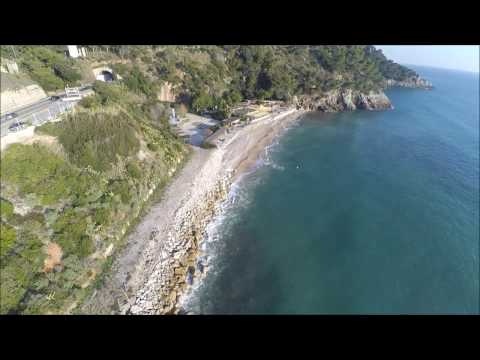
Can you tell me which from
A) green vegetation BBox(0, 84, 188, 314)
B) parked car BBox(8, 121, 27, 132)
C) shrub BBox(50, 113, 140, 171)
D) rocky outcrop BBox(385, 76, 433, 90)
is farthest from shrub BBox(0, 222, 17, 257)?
rocky outcrop BBox(385, 76, 433, 90)

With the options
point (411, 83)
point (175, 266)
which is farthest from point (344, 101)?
point (411, 83)

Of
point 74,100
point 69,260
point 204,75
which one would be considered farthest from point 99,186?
point 204,75

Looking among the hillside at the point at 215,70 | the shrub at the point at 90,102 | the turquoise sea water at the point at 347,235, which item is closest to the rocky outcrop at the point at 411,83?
the hillside at the point at 215,70

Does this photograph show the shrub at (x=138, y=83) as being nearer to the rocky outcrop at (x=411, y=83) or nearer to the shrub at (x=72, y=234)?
the shrub at (x=72, y=234)

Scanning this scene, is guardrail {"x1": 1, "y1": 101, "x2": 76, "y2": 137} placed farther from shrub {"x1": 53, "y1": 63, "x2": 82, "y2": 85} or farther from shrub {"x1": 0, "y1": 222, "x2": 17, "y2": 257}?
shrub {"x1": 53, "y1": 63, "x2": 82, "y2": 85}

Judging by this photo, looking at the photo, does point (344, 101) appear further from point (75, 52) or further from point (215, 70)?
point (75, 52)

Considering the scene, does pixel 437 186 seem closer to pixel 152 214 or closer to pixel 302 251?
pixel 302 251
